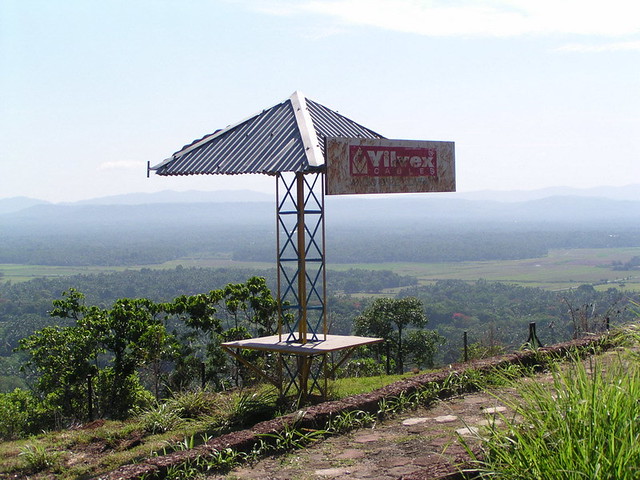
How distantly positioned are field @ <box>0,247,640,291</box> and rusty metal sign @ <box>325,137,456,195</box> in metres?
100

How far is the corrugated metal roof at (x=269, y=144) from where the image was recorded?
8.10 m

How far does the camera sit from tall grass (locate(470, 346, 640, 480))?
145 inches

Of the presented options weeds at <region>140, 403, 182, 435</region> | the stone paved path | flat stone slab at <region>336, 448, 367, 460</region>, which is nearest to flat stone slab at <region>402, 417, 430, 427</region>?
the stone paved path

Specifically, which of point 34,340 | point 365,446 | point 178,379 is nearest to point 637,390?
point 365,446

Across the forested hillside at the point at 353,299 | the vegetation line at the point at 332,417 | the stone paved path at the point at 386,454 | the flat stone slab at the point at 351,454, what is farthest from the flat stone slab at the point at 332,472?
the forested hillside at the point at 353,299

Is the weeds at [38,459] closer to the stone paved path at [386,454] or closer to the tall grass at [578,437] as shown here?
the stone paved path at [386,454]

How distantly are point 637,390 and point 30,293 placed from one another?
9578 centimetres

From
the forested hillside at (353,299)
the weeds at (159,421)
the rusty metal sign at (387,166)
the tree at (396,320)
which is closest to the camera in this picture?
the weeds at (159,421)

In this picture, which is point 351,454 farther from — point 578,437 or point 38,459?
point 38,459

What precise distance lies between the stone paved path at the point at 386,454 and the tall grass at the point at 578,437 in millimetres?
317

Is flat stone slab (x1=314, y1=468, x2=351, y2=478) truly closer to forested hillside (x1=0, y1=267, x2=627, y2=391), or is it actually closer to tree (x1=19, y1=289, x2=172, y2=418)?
tree (x1=19, y1=289, x2=172, y2=418)

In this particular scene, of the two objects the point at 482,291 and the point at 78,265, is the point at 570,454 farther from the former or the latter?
the point at 78,265

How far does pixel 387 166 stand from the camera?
27.4 ft

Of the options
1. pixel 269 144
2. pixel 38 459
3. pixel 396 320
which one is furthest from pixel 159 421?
pixel 396 320
